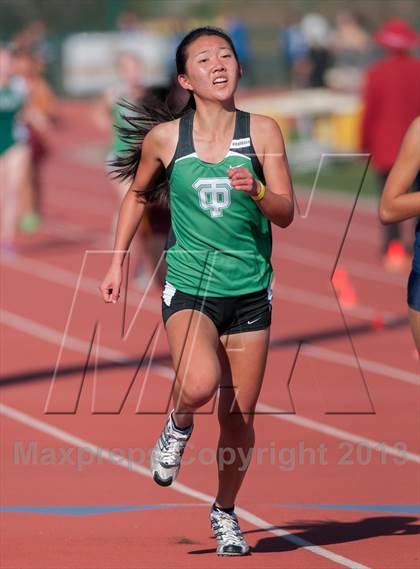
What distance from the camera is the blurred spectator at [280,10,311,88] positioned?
1508 inches

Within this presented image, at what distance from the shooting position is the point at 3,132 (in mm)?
16453

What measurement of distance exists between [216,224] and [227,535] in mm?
1330

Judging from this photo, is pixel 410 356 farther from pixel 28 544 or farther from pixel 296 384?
pixel 28 544

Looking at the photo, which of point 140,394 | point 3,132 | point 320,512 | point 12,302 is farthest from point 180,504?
point 3,132

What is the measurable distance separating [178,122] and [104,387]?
175 inches

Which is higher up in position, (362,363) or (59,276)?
(362,363)

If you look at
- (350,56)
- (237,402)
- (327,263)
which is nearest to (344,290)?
(327,263)

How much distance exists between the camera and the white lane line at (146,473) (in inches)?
241

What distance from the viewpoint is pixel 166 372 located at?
413 inches

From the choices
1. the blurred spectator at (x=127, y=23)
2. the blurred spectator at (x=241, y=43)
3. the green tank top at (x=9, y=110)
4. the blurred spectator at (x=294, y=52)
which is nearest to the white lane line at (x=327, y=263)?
the green tank top at (x=9, y=110)

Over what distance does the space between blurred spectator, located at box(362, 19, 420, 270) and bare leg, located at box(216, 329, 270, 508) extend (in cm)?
945

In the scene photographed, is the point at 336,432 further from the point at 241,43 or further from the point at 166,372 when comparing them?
the point at 241,43

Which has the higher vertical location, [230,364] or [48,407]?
[230,364]

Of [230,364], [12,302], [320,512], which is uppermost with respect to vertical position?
[230,364]
